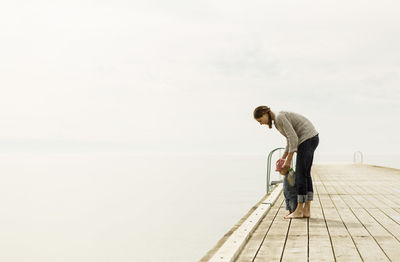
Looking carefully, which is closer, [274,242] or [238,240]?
[238,240]

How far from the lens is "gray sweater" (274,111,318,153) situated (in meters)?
5.63

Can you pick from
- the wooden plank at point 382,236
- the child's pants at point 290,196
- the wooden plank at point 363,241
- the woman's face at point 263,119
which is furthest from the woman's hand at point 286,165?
the wooden plank at point 382,236

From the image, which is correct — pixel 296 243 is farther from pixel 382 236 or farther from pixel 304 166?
pixel 304 166

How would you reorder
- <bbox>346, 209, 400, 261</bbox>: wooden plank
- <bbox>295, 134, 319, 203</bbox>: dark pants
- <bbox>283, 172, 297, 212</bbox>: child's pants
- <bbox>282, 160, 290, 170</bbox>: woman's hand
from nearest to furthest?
<bbox>346, 209, 400, 261</bbox>: wooden plank, <bbox>295, 134, 319, 203</bbox>: dark pants, <bbox>282, 160, 290, 170</bbox>: woman's hand, <bbox>283, 172, 297, 212</bbox>: child's pants

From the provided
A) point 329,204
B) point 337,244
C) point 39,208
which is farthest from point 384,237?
point 39,208

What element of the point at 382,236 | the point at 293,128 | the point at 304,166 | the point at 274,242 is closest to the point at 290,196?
the point at 304,166

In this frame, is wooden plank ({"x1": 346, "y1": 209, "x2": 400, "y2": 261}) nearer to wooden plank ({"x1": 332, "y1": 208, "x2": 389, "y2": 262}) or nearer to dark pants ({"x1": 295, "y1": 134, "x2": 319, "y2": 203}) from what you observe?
wooden plank ({"x1": 332, "y1": 208, "x2": 389, "y2": 262})

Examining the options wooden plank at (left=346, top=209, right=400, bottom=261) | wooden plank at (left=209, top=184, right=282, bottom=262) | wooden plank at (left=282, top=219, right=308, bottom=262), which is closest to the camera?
wooden plank at (left=209, top=184, right=282, bottom=262)

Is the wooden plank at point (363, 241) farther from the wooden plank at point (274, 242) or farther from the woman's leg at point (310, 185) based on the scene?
the wooden plank at point (274, 242)

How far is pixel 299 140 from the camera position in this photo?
5883mm

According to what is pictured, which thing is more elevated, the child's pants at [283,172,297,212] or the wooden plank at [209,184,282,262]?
the child's pants at [283,172,297,212]

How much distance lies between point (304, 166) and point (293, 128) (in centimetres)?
50

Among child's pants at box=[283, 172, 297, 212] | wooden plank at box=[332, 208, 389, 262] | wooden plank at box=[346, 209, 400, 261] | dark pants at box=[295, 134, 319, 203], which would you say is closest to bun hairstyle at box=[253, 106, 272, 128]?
dark pants at box=[295, 134, 319, 203]

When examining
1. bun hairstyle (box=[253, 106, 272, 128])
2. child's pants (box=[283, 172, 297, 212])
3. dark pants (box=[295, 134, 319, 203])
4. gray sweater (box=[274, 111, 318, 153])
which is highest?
bun hairstyle (box=[253, 106, 272, 128])
